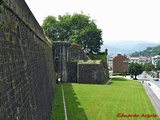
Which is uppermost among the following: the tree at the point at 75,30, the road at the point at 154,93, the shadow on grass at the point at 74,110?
the tree at the point at 75,30

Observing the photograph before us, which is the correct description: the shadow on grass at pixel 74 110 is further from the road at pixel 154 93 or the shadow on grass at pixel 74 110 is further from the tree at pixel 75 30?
the tree at pixel 75 30

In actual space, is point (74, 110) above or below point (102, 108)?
above

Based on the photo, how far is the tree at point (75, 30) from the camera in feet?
229

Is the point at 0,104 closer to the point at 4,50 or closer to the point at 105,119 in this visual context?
the point at 4,50

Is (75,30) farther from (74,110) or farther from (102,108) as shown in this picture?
(74,110)

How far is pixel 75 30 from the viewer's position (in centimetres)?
7462

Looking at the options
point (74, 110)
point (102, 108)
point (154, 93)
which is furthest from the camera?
point (154, 93)

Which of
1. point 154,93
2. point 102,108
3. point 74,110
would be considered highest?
point 74,110

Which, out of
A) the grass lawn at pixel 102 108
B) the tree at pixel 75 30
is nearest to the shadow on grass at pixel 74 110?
the grass lawn at pixel 102 108

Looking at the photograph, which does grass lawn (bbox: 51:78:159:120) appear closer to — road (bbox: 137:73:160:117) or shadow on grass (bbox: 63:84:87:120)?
shadow on grass (bbox: 63:84:87:120)

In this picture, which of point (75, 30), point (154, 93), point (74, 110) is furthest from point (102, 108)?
point (75, 30)

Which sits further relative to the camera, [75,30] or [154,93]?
[75,30]

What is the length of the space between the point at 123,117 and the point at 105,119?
1.78m

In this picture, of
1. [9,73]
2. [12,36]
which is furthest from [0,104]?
[12,36]
